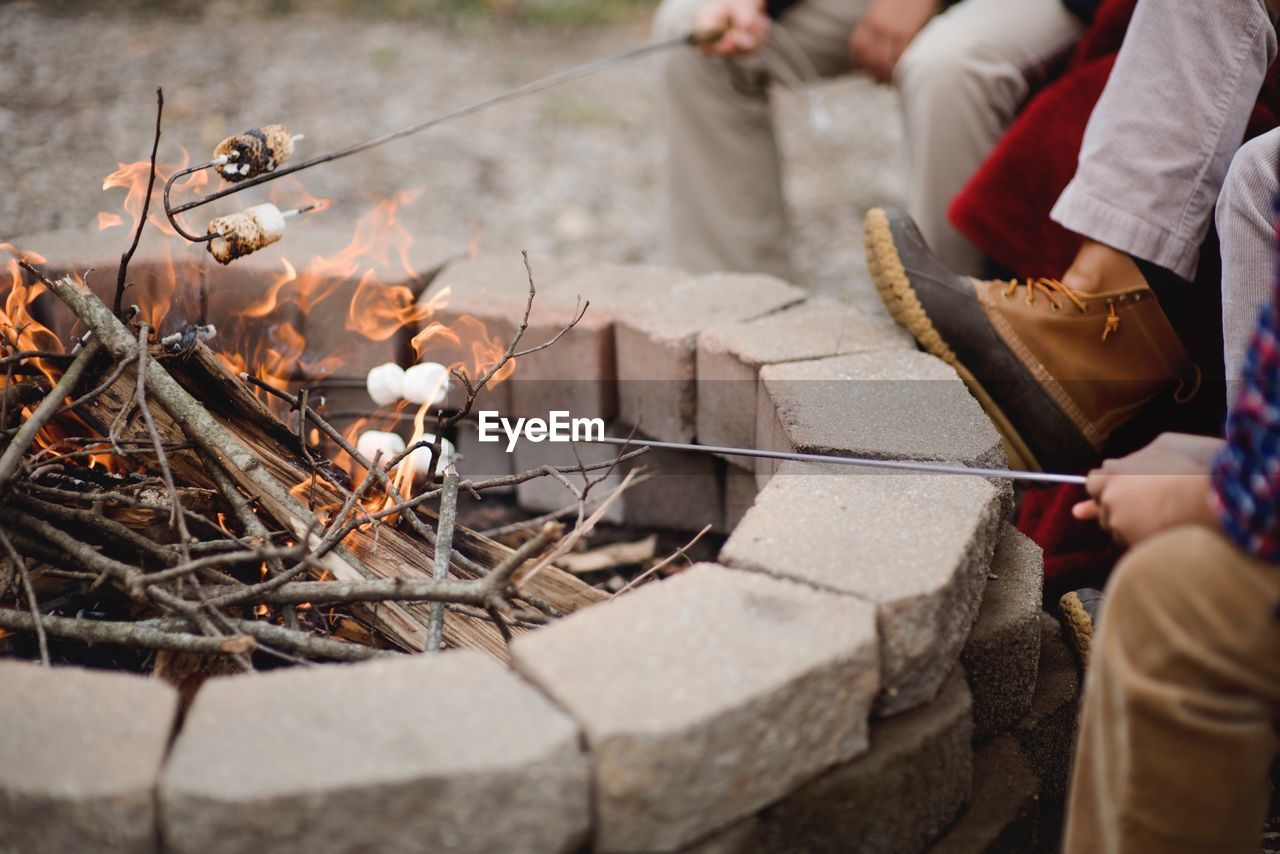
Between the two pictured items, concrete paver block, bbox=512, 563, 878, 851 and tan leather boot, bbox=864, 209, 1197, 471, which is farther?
tan leather boot, bbox=864, 209, 1197, 471

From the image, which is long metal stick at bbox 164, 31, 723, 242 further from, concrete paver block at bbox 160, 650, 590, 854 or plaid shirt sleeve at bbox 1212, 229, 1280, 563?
plaid shirt sleeve at bbox 1212, 229, 1280, 563

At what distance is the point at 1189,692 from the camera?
1.19m

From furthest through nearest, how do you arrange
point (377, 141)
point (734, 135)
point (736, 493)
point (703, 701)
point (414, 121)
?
point (414, 121) → point (734, 135) → point (736, 493) → point (377, 141) → point (703, 701)

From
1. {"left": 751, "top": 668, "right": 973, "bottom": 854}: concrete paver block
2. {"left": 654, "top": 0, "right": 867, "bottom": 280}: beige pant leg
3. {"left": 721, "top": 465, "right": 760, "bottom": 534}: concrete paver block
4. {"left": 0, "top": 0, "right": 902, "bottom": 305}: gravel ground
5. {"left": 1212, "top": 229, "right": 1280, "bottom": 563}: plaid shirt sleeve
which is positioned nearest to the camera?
{"left": 1212, "top": 229, "right": 1280, "bottom": 563}: plaid shirt sleeve

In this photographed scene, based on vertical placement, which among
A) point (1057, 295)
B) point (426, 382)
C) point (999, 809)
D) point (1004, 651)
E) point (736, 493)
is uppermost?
point (1057, 295)

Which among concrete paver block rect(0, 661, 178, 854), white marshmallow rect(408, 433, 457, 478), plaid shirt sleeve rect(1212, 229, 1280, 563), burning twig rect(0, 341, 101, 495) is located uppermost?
plaid shirt sleeve rect(1212, 229, 1280, 563)

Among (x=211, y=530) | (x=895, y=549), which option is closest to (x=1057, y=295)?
(x=895, y=549)

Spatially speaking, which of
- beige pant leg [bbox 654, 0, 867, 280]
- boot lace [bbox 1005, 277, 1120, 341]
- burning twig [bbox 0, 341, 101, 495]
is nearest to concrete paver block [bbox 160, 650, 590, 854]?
burning twig [bbox 0, 341, 101, 495]

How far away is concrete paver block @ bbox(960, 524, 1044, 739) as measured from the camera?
5.55 feet

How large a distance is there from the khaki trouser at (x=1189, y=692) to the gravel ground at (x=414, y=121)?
9.28 ft

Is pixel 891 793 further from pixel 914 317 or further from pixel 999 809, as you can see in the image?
pixel 914 317

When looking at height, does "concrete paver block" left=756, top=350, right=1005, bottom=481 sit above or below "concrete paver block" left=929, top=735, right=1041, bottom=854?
above

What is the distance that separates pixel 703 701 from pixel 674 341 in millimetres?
1189

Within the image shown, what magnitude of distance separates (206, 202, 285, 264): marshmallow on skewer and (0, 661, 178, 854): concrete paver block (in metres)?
0.84
